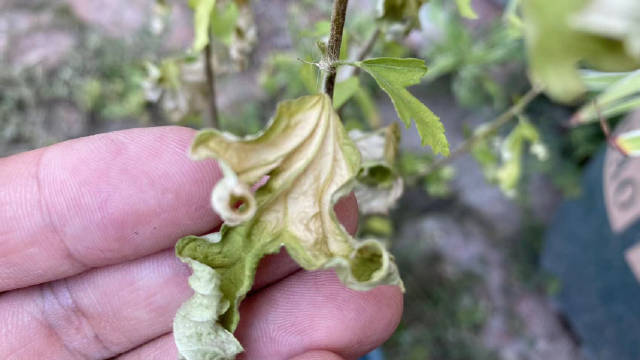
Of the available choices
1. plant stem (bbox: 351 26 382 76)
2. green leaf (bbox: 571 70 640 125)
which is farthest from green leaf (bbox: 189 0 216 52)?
green leaf (bbox: 571 70 640 125)

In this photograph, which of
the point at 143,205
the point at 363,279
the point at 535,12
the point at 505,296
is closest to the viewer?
the point at 535,12

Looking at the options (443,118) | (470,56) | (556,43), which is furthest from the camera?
(443,118)

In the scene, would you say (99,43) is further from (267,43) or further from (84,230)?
(84,230)

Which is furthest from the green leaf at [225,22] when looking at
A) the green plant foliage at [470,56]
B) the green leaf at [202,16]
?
the green plant foliage at [470,56]

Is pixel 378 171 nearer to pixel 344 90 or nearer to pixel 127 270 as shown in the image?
pixel 344 90

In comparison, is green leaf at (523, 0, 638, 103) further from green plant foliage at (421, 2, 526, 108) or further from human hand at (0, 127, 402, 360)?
green plant foliage at (421, 2, 526, 108)

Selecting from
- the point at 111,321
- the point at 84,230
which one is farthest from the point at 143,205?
the point at 111,321

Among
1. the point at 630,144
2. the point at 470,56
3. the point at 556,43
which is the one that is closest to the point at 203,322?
the point at 556,43
